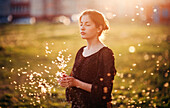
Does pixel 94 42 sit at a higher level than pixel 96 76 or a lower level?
higher

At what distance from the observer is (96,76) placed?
307 centimetres

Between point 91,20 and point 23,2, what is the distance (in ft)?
201

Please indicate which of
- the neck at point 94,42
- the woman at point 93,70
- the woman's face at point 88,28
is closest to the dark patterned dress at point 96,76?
the woman at point 93,70

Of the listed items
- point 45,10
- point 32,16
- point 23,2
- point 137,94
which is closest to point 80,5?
point 45,10

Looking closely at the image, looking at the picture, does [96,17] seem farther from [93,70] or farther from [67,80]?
[67,80]

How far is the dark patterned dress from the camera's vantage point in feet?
9.78

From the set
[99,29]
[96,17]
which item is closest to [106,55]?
[99,29]

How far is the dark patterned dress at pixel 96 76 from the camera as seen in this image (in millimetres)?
2982

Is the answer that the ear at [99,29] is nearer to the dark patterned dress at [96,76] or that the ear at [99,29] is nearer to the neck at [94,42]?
the neck at [94,42]

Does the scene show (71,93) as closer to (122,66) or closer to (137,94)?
(137,94)

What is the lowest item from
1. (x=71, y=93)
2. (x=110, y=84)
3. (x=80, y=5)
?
(x=71, y=93)

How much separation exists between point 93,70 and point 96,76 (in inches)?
4.1

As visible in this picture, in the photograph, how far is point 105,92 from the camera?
2994 millimetres

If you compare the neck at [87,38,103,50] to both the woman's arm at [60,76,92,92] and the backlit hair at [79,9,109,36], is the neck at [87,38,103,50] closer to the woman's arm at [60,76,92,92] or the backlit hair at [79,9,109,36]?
the backlit hair at [79,9,109,36]
